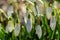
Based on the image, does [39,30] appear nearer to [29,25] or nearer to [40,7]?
[29,25]

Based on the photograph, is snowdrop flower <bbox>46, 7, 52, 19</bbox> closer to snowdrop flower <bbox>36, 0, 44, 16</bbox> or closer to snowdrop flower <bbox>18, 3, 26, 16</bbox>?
snowdrop flower <bbox>36, 0, 44, 16</bbox>

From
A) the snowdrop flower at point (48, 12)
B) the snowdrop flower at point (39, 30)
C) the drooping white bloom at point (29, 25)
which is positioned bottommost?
the snowdrop flower at point (39, 30)

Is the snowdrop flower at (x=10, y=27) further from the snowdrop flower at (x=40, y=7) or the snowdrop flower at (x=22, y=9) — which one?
the snowdrop flower at (x=40, y=7)

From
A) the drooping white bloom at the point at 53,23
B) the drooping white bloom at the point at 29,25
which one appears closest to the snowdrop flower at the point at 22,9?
the drooping white bloom at the point at 29,25

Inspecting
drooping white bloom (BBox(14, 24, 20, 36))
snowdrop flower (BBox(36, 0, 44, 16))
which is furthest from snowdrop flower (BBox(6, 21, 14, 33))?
snowdrop flower (BBox(36, 0, 44, 16))

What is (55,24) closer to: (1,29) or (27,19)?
(27,19)

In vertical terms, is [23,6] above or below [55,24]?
above

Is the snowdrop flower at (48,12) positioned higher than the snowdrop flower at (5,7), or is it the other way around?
the snowdrop flower at (5,7)

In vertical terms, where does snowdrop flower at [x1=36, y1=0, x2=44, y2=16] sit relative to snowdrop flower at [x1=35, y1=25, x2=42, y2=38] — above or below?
above

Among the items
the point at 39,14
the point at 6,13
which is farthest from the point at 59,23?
the point at 6,13

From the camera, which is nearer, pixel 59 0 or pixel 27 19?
pixel 27 19

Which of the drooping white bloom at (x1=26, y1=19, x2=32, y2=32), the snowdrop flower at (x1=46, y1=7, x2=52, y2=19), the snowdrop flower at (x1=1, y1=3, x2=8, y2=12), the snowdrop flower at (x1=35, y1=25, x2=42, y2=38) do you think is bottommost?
the snowdrop flower at (x1=35, y1=25, x2=42, y2=38)
